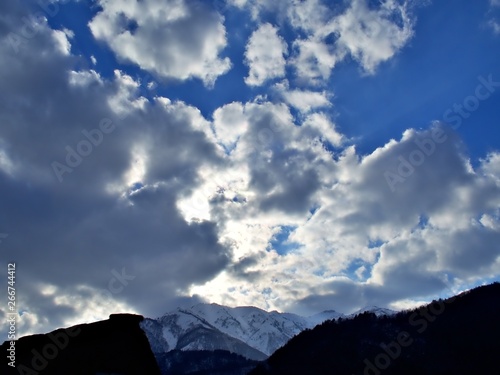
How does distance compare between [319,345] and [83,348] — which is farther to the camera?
[319,345]

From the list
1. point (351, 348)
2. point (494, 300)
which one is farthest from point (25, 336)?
point (494, 300)

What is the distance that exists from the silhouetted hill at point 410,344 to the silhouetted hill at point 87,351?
116017mm

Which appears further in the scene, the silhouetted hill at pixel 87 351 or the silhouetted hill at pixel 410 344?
the silhouetted hill at pixel 410 344

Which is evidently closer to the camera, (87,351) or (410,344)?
(87,351)

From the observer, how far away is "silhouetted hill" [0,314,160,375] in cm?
2045

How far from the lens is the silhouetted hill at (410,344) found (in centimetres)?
12519

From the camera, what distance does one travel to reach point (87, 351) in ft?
69.1

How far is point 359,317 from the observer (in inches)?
6590

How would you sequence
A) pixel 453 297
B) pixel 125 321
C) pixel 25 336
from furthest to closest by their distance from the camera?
pixel 453 297
pixel 125 321
pixel 25 336

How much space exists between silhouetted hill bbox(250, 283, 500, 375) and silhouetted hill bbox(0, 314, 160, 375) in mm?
116017

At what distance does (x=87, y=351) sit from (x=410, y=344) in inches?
5493

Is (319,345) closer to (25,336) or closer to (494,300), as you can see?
(494,300)

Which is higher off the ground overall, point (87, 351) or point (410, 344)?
point (410, 344)

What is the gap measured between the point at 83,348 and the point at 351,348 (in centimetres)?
13964
